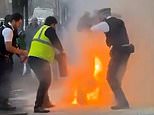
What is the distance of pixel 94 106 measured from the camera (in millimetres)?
10617

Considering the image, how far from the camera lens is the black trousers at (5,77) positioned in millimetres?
10469

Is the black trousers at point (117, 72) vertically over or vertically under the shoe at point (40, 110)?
over

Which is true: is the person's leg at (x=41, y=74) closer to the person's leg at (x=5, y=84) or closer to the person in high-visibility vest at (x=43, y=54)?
the person in high-visibility vest at (x=43, y=54)

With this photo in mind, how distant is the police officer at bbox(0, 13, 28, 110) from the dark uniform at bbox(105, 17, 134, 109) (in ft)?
5.60

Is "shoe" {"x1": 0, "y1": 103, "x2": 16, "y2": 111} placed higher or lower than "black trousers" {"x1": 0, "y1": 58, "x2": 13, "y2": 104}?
lower

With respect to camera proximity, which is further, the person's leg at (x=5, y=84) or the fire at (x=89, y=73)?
the fire at (x=89, y=73)

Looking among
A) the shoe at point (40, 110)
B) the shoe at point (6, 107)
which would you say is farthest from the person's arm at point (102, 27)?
the shoe at point (6, 107)

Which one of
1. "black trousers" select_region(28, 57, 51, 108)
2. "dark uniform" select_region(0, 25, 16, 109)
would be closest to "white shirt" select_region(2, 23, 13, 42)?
"dark uniform" select_region(0, 25, 16, 109)

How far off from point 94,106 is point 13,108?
1.48 meters

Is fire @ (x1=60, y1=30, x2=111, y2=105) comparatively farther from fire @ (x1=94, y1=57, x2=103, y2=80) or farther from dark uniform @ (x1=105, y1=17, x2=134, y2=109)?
dark uniform @ (x1=105, y1=17, x2=134, y2=109)

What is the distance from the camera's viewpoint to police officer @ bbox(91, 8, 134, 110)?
9.90 m

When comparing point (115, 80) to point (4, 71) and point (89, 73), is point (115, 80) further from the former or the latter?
point (4, 71)

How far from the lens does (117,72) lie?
9984 mm

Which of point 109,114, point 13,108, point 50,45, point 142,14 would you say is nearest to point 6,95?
point 13,108
